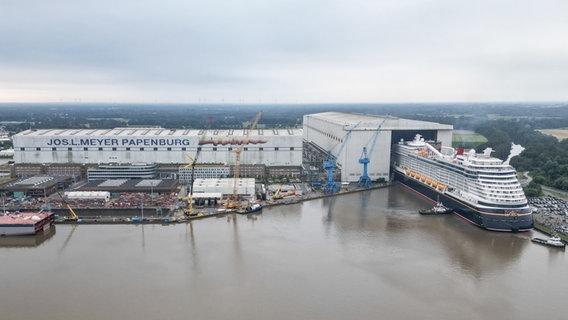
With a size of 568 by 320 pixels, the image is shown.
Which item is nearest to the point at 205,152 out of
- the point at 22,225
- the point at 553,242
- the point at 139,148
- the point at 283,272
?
the point at 139,148

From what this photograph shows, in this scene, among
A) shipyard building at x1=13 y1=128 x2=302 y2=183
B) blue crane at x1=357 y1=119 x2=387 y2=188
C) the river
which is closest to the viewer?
the river

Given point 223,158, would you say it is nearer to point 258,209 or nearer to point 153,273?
point 258,209

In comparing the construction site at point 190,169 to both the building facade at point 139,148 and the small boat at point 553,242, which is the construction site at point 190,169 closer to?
the building facade at point 139,148

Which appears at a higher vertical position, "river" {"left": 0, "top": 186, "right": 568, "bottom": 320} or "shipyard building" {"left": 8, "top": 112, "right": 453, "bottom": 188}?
"shipyard building" {"left": 8, "top": 112, "right": 453, "bottom": 188}

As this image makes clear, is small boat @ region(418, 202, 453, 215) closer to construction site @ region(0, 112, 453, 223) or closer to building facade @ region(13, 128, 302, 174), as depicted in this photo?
construction site @ region(0, 112, 453, 223)

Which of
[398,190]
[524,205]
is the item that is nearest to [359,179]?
[398,190]

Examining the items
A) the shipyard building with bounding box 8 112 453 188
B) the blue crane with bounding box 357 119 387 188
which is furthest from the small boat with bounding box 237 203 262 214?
the blue crane with bounding box 357 119 387 188
